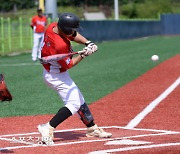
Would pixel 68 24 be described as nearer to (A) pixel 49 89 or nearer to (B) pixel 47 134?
(B) pixel 47 134

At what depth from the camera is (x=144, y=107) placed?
35.2ft

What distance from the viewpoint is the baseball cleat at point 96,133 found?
7.85m

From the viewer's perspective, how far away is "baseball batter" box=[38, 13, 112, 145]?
7.42m

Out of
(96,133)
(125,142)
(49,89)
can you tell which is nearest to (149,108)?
(96,133)

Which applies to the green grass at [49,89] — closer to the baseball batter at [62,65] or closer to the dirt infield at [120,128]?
the dirt infield at [120,128]

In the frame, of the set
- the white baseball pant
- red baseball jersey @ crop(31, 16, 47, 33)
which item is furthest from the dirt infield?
red baseball jersey @ crop(31, 16, 47, 33)

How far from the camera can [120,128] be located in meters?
8.62

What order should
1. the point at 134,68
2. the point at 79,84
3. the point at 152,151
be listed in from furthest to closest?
1. the point at 134,68
2. the point at 79,84
3. the point at 152,151

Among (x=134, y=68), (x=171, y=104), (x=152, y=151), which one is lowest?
(x=134, y=68)

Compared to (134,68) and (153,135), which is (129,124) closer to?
(153,135)

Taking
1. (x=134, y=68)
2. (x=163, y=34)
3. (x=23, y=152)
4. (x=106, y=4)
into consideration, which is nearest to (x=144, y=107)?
(x=23, y=152)

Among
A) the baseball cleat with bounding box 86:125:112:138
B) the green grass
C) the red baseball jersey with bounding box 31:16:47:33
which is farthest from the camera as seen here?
the red baseball jersey with bounding box 31:16:47:33

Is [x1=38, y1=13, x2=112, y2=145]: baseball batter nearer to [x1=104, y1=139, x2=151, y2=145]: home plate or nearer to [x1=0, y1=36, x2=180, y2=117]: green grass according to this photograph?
[x1=104, y1=139, x2=151, y2=145]: home plate

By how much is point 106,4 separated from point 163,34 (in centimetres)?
2975
